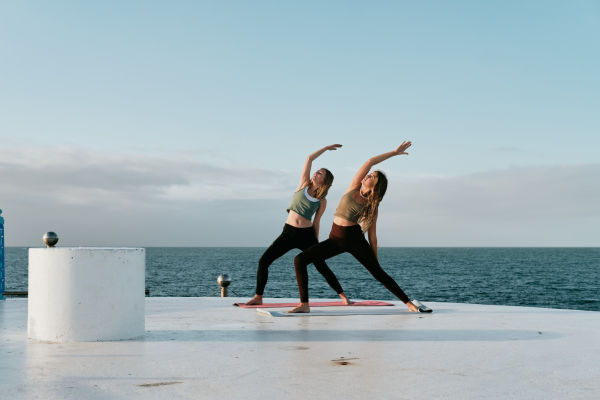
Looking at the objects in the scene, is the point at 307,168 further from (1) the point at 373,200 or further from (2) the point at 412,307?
(2) the point at 412,307

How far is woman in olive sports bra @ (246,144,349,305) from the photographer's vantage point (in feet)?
24.7

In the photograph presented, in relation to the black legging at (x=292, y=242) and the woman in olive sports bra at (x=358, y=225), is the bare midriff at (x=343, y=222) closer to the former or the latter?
the woman in olive sports bra at (x=358, y=225)

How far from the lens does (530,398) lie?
332 cm

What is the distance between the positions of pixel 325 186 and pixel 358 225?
642mm

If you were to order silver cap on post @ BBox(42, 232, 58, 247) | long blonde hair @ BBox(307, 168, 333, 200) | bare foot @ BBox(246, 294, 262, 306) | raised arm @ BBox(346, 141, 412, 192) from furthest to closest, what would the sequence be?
silver cap on post @ BBox(42, 232, 58, 247) → bare foot @ BBox(246, 294, 262, 306) → long blonde hair @ BBox(307, 168, 333, 200) → raised arm @ BBox(346, 141, 412, 192)

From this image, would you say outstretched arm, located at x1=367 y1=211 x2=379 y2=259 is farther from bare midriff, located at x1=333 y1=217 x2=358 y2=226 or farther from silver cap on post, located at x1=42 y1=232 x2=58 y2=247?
silver cap on post, located at x1=42 y1=232 x2=58 y2=247

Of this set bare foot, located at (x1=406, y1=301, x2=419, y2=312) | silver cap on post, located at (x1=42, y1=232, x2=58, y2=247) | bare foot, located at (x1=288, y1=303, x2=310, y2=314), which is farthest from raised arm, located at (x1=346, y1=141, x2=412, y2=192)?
silver cap on post, located at (x1=42, y1=232, x2=58, y2=247)

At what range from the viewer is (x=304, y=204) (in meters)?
7.59

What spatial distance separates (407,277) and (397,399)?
290 feet

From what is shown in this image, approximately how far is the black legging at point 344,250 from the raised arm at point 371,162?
53 centimetres

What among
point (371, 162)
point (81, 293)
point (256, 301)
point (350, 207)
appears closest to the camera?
point (81, 293)

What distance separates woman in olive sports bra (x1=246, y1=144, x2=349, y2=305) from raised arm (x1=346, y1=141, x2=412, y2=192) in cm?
46

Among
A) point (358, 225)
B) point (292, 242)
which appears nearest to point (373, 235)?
point (358, 225)

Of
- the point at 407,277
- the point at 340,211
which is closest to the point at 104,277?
the point at 340,211
